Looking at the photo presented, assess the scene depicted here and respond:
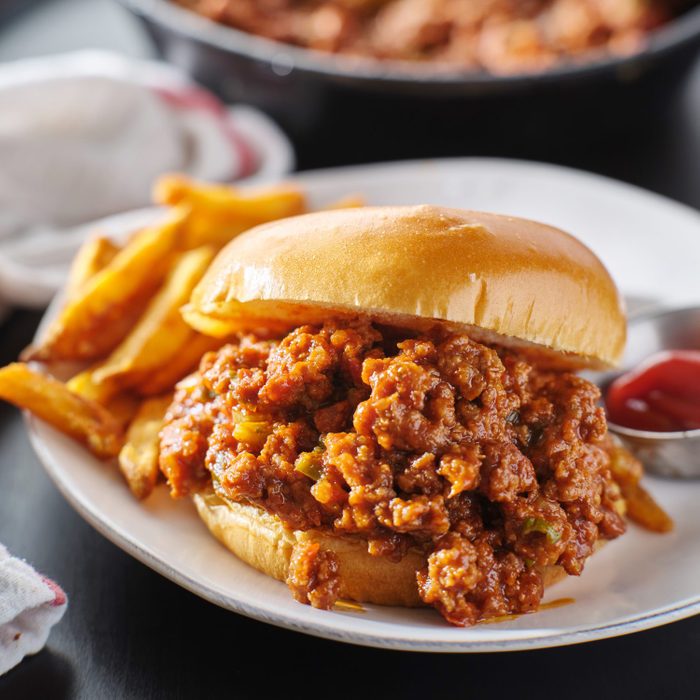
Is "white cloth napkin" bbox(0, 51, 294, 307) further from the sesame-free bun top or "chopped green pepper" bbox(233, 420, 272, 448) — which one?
"chopped green pepper" bbox(233, 420, 272, 448)

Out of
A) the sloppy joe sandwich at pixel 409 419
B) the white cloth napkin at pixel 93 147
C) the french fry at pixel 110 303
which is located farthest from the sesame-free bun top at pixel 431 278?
the white cloth napkin at pixel 93 147

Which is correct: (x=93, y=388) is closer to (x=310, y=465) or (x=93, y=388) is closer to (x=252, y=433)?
(x=252, y=433)

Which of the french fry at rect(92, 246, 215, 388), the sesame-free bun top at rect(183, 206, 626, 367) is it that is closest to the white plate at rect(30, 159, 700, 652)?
the french fry at rect(92, 246, 215, 388)

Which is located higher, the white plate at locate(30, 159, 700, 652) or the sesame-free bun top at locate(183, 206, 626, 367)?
the sesame-free bun top at locate(183, 206, 626, 367)

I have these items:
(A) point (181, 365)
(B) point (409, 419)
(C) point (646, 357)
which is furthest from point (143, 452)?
(C) point (646, 357)

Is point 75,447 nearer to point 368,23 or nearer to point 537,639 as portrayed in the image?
point 537,639

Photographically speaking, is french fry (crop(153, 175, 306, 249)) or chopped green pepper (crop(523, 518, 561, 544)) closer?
chopped green pepper (crop(523, 518, 561, 544))
